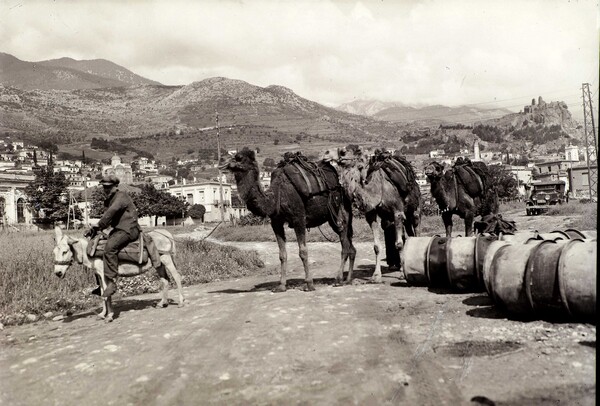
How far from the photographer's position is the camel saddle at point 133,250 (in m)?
8.29

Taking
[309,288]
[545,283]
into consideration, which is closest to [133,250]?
[309,288]

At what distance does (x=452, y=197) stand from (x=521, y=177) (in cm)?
12314

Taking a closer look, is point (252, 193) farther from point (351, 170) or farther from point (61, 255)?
point (61, 255)

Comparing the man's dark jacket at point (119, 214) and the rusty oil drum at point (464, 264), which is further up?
the man's dark jacket at point (119, 214)

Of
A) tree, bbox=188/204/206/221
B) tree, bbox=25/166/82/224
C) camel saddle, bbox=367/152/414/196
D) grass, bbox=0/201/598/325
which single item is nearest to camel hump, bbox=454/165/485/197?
camel saddle, bbox=367/152/414/196

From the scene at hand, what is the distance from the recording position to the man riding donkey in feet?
26.5

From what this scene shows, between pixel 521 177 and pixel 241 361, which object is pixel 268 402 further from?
pixel 521 177

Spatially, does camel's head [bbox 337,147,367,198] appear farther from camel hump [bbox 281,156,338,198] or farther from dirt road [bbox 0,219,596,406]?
dirt road [bbox 0,219,596,406]

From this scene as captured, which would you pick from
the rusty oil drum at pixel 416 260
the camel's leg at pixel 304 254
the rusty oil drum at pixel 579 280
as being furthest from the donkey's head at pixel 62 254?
the rusty oil drum at pixel 579 280

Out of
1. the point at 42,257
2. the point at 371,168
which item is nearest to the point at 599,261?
the point at 371,168

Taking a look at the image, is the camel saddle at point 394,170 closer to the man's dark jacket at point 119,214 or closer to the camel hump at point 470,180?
the camel hump at point 470,180

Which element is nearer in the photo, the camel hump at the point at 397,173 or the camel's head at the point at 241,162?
the camel's head at the point at 241,162

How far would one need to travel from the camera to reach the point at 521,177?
407ft

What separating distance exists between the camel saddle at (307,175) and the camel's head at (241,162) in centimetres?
85
